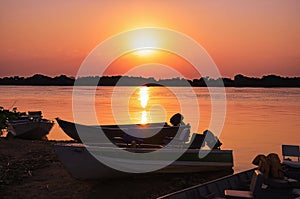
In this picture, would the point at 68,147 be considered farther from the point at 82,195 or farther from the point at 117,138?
the point at 117,138

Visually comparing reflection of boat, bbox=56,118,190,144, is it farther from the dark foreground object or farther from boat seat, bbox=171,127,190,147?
the dark foreground object

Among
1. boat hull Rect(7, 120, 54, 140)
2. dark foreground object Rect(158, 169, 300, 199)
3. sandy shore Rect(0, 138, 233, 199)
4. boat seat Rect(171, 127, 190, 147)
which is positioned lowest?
sandy shore Rect(0, 138, 233, 199)

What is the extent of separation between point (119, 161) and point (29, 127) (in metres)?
13.0

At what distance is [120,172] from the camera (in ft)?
48.1

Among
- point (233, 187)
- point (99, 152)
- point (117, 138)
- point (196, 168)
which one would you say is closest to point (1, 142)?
point (117, 138)

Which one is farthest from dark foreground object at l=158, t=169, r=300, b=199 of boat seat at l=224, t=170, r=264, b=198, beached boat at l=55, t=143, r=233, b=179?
beached boat at l=55, t=143, r=233, b=179

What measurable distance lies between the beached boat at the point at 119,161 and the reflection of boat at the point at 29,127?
11.9 m

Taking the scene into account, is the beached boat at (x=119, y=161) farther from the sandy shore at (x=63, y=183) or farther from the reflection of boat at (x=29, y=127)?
the reflection of boat at (x=29, y=127)

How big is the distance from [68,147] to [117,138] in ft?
19.1

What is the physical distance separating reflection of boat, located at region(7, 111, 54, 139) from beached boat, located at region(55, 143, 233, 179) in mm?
11942

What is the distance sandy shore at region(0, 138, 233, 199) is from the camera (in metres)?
13.2

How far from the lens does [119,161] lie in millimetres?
14523

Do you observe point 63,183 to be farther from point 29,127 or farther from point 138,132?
point 29,127

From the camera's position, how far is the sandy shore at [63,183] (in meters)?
13.2
